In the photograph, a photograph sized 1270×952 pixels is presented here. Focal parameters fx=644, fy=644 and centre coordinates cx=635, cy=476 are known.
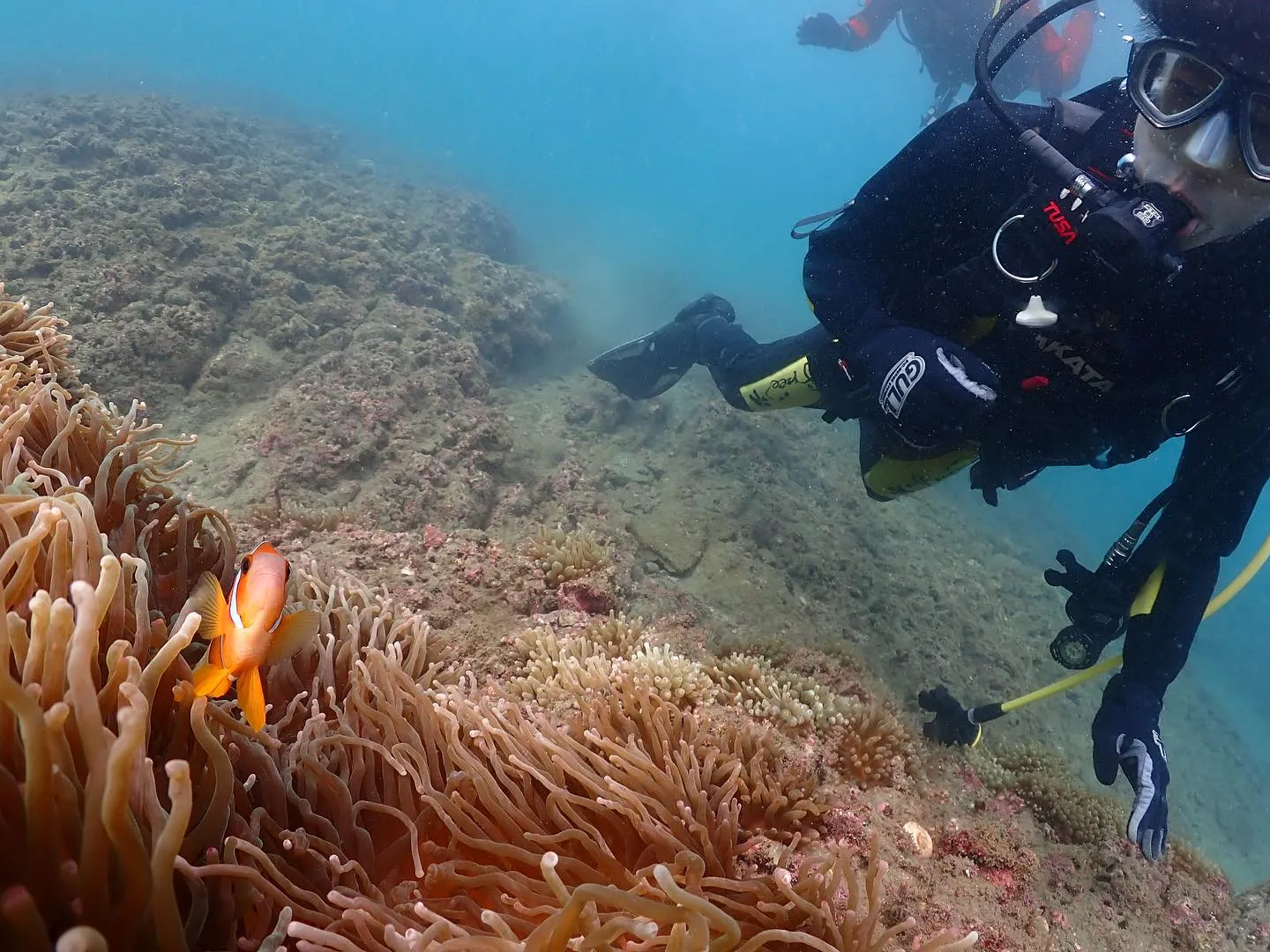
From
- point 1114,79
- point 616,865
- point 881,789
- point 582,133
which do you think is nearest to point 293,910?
point 616,865

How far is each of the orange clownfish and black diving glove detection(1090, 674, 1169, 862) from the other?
10.9 feet

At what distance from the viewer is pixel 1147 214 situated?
9.15ft

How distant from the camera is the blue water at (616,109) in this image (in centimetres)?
2347

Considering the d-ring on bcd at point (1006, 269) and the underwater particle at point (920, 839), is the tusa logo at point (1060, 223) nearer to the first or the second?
the d-ring on bcd at point (1006, 269)

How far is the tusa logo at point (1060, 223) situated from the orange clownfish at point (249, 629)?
141 inches

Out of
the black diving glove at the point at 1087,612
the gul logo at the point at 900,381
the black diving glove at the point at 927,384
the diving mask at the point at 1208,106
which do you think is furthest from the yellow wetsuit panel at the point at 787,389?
the diving mask at the point at 1208,106

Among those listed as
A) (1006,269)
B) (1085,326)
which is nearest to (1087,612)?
(1085,326)

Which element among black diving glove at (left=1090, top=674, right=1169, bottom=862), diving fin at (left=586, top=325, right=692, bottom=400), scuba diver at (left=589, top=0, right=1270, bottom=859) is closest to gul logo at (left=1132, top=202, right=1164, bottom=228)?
scuba diver at (left=589, top=0, right=1270, bottom=859)

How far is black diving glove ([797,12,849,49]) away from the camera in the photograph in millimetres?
15355

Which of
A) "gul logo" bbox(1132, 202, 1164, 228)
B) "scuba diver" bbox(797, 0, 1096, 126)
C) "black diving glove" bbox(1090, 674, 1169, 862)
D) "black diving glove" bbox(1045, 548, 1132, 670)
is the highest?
"scuba diver" bbox(797, 0, 1096, 126)

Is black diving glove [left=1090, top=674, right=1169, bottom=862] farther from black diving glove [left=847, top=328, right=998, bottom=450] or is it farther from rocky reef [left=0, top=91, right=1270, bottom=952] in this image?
black diving glove [left=847, top=328, right=998, bottom=450]

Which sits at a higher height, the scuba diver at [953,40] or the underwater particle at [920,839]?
the scuba diver at [953,40]

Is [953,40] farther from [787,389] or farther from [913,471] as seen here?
[913,471]

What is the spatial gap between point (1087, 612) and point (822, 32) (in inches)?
646
